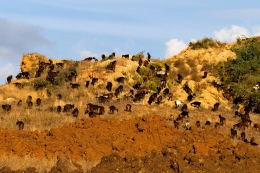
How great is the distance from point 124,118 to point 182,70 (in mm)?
15987

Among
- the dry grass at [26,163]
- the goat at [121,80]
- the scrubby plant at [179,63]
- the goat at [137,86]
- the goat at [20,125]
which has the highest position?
the scrubby plant at [179,63]

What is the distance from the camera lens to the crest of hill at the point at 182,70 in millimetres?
37594

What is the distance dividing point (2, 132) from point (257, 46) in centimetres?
3032

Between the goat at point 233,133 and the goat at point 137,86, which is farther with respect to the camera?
the goat at point 137,86

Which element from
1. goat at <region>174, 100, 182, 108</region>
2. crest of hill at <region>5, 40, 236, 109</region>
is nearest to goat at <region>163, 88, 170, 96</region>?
crest of hill at <region>5, 40, 236, 109</region>

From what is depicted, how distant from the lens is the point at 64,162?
18.7 meters

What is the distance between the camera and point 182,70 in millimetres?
42469

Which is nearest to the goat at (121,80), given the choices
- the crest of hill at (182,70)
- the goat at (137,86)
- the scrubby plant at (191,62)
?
the crest of hill at (182,70)

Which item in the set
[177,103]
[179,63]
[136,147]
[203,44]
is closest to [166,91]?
[177,103]

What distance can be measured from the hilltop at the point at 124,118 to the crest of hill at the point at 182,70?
93mm

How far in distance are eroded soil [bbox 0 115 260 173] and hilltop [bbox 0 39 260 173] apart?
0.16 feet

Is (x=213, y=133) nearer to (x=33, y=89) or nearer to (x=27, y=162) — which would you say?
(x=27, y=162)

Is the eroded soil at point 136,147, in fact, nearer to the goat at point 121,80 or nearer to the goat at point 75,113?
the goat at point 75,113

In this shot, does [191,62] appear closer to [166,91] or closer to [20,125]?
[166,91]
